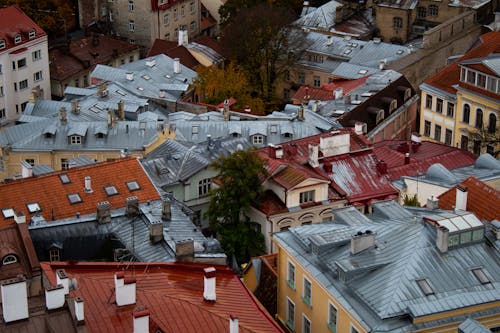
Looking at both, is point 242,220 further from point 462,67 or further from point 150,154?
point 462,67

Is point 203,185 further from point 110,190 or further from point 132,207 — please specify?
point 132,207

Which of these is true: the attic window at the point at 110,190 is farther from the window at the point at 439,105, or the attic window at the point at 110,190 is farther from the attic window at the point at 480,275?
the window at the point at 439,105

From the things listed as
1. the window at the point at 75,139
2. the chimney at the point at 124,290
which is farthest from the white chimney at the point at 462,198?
the window at the point at 75,139

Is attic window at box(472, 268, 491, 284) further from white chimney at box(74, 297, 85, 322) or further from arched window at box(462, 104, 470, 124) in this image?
arched window at box(462, 104, 470, 124)

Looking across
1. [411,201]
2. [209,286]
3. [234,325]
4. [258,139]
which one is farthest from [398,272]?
[258,139]

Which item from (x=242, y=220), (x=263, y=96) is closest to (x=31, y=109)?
(x=263, y=96)
